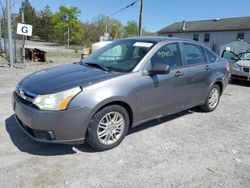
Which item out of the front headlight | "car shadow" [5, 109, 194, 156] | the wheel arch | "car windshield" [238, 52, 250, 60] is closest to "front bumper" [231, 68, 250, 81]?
"car windshield" [238, 52, 250, 60]

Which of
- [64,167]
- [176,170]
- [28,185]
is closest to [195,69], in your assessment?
[176,170]

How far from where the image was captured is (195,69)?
4516 millimetres

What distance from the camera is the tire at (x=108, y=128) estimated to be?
10.3 feet

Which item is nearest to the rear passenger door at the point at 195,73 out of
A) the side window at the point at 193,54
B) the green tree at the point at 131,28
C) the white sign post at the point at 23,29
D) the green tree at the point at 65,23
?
the side window at the point at 193,54

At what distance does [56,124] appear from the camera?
287 cm

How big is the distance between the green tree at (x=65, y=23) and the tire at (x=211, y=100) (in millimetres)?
43881

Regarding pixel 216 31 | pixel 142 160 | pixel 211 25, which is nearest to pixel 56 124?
pixel 142 160

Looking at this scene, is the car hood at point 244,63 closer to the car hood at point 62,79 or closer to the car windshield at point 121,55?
the car windshield at point 121,55

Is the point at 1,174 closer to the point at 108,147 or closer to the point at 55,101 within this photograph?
the point at 55,101

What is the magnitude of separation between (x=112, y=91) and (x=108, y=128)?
56 cm

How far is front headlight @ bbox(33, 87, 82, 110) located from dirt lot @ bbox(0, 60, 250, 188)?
0.74 meters

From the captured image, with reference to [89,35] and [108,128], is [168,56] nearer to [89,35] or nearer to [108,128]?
[108,128]

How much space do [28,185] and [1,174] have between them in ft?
1.39

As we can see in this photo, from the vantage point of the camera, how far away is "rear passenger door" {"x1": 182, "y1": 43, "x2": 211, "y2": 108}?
4398 millimetres
